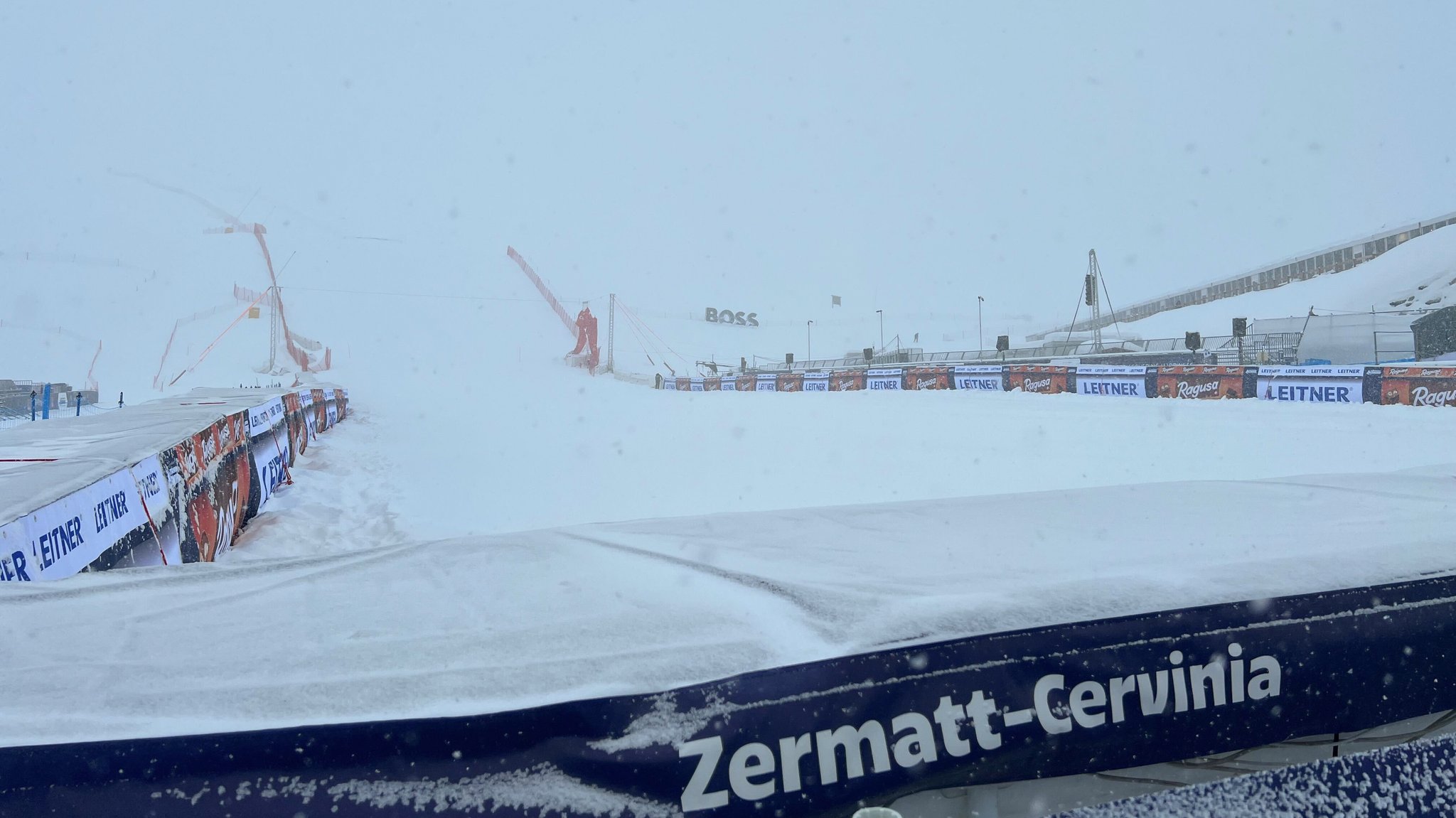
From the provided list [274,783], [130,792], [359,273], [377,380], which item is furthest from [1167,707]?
[359,273]

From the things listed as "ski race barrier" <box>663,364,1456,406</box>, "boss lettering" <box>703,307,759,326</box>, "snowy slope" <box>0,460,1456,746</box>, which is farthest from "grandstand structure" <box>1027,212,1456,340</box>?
"snowy slope" <box>0,460,1456,746</box>

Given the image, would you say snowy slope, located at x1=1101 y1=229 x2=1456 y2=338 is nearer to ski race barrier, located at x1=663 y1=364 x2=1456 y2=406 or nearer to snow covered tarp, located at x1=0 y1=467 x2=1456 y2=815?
ski race barrier, located at x1=663 y1=364 x2=1456 y2=406

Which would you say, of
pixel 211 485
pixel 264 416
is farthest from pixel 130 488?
pixel 264 416

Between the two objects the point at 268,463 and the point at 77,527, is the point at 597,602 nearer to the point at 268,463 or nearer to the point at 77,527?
the point at 77,527

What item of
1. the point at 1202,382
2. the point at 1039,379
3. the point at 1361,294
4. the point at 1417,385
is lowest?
the point at 1417,385

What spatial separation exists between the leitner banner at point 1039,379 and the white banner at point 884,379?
4464mm

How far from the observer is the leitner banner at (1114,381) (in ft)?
62.1

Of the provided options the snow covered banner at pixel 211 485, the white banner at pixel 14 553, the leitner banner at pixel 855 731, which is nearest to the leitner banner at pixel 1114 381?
the snow covered banner at pixel 211 485

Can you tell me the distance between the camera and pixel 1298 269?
200ft

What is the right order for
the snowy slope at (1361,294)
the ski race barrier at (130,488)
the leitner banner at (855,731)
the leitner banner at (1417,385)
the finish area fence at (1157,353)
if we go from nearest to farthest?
the leitner banner at (855,731) → the ski race barrier at (130,488) → the leitner banner at (1417,385) → the finish area fence at (1157,353) → the snowy slope at (1361,294)

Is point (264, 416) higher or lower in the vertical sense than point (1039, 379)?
lower

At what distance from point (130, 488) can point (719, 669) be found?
365 cm

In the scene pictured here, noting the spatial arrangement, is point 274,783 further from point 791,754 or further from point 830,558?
point 830,558

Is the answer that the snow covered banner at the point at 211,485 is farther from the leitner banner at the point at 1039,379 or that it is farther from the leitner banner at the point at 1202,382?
the leitner banner at the point at 1039,379
